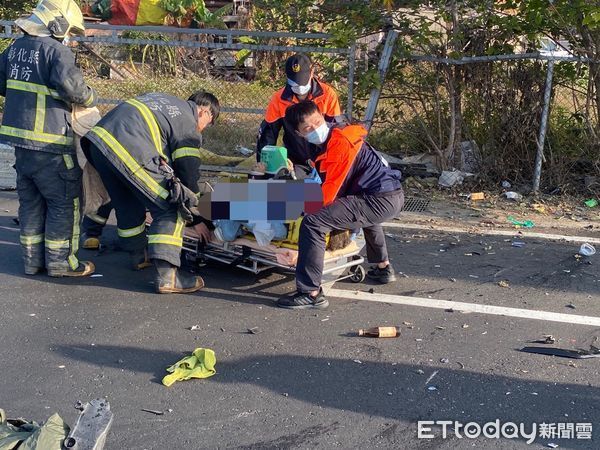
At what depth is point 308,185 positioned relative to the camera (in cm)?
539

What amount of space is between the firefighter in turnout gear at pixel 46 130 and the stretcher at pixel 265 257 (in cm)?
90

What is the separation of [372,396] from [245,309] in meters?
1.49

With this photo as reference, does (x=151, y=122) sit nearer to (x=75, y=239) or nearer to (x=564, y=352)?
(x=75, y=239)

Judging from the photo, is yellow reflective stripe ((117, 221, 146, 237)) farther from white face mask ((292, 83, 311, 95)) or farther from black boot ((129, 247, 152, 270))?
white face mask ((292, 83, 311, 95))

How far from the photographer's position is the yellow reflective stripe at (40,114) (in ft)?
18.8

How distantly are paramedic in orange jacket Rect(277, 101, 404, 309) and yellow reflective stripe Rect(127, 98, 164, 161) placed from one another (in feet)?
3.18

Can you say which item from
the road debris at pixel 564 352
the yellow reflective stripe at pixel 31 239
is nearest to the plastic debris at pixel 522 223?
the road debris at pixel 564 352

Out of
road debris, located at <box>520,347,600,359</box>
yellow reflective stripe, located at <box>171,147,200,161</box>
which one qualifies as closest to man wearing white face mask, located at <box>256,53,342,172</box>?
yellow reflective stripe, located at <box>171,147,200,161</box>

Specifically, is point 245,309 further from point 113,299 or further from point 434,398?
point 434,398

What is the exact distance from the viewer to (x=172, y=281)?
5629mm

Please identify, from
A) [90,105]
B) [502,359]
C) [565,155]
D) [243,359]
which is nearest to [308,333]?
[243,359]

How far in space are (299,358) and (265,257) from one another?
119cm

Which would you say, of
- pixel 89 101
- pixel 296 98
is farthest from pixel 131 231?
pixel 296 98

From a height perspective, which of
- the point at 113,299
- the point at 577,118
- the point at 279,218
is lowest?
the point at 113,299
